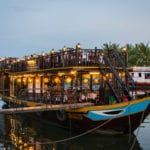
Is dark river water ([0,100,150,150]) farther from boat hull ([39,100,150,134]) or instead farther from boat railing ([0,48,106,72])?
boat railing ([0,48,106,72])

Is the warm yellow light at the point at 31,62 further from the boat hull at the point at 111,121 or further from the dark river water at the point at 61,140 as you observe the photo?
the boat hull at the point at 111,121

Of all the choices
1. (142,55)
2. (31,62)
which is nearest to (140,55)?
(142,55)

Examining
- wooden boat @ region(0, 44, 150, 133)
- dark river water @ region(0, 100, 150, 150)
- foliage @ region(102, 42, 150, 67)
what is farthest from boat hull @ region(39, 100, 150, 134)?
foliage @ region(102, 42, 150, 67)

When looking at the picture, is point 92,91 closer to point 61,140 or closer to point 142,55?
point 61,140

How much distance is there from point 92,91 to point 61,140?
4511 millimetres

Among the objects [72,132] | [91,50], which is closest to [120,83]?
[91,50]

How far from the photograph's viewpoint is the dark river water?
66.0 ft

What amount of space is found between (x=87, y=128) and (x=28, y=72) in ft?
30.2

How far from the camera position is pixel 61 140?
68.9ft

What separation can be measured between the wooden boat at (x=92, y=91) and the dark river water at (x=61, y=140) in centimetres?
57

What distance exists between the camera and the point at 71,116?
73.0ft

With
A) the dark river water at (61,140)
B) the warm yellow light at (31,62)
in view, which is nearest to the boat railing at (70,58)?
the warm yellow light at (31,62)

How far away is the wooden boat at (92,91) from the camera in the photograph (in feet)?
67.3

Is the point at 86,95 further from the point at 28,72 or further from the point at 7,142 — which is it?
the point at 28,72
